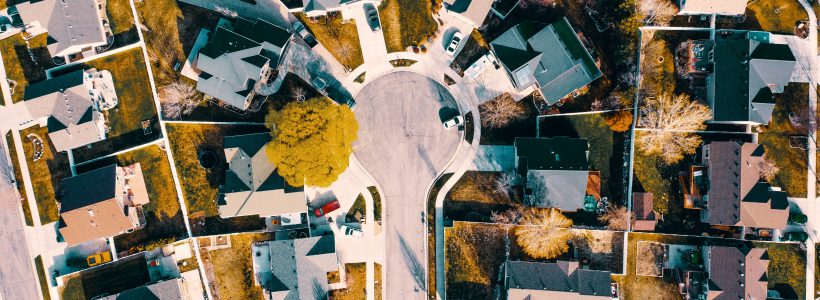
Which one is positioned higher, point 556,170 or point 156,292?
point 556,170

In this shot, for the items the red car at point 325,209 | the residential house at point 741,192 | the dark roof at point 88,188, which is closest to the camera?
the residential house at point 741,192

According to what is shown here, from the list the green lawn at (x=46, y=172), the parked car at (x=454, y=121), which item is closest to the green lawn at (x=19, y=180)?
the green lawn at (x=46, y=172)

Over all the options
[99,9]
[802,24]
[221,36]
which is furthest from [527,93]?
[99,9]

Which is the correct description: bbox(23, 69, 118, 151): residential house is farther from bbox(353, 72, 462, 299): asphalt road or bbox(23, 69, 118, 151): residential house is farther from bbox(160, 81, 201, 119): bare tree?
bbox(353, 72, 462, 299): asphalt road

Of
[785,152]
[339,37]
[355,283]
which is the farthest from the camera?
[355,283]

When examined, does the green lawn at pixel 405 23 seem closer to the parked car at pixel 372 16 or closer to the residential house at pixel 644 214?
the parked car at pixel 372 16

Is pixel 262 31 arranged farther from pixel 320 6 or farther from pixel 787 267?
pixel 787 267

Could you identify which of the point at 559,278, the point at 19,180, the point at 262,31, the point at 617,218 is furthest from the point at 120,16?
the point at 617,218
